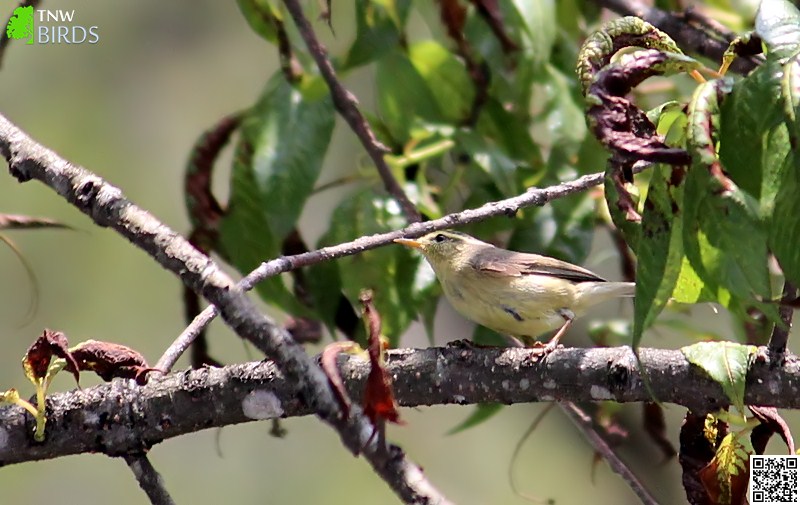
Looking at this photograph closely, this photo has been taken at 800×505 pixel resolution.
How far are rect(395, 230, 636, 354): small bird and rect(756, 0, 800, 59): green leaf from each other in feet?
5.84

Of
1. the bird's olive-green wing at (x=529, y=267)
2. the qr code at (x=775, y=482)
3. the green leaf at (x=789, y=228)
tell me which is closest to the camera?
the green leaf at (x=789, y=228)

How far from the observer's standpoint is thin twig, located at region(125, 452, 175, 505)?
1.66 m

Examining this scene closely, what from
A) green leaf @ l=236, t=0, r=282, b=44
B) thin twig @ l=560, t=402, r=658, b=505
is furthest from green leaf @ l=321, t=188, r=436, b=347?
green leaf @ l=236, t=0, r=282, b=44

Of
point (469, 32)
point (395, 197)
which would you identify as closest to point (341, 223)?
point (395, 197)

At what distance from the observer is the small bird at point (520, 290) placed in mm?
3051

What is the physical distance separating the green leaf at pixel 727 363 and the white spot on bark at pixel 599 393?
0.17 meters

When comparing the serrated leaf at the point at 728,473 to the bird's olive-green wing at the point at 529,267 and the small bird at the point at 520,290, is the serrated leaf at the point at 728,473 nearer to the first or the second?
the small bird at the point at 520,290

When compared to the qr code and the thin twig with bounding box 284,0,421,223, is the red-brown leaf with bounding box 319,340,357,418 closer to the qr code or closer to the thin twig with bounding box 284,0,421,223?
the qr code

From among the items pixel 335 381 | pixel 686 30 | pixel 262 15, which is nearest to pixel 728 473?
pixel 335 381

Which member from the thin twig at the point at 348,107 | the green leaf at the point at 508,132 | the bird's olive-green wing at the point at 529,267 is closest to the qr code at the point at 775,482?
the thin twig at the point at 348,107

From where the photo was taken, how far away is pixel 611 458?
2338 mm

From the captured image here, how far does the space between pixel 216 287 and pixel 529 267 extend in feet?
6.23

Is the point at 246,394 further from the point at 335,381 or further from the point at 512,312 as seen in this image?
the point at 512,312

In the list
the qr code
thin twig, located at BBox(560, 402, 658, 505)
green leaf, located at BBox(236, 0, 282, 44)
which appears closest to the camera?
the qr code
